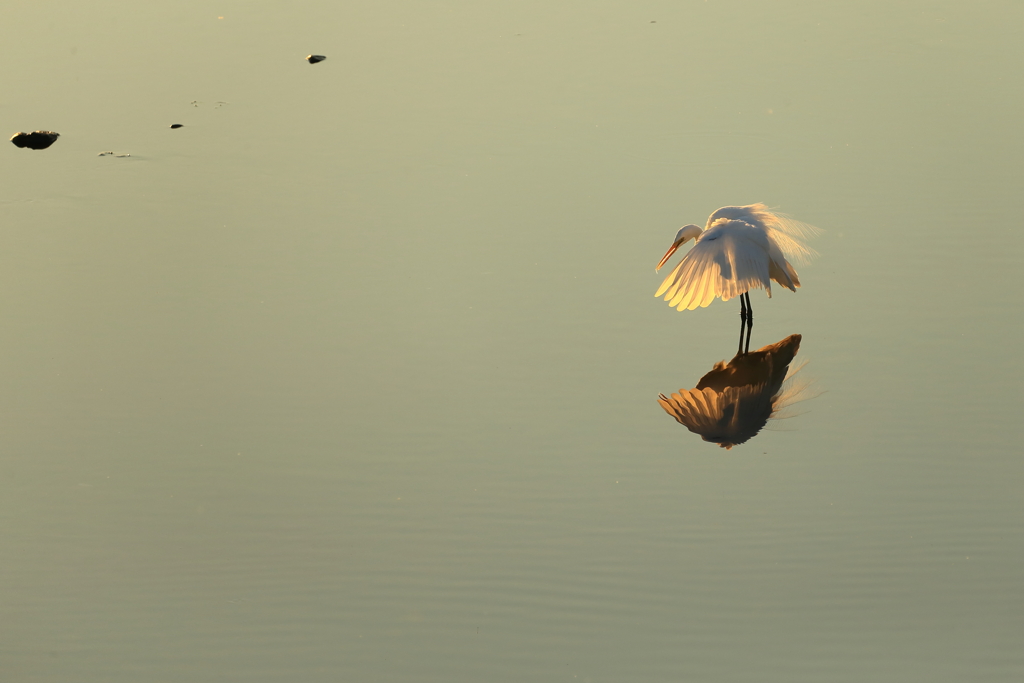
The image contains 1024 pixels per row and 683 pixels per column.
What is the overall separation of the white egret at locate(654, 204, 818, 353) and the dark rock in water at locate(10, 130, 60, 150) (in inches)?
176

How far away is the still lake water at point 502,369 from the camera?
3.67 m

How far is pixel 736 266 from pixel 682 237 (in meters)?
0.57

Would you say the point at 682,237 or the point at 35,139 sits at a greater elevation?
the point at 682,237

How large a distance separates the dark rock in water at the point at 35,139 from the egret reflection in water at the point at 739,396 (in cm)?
489

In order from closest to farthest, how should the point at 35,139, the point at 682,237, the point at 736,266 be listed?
the point at 736,266 → the point at 682,237 → the point at 35,139

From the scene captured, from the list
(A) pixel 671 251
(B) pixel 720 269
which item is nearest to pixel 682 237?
Answer: (A) pixel 671 251

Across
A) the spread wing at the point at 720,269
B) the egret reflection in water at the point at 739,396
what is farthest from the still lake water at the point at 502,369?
the spread wing at the point at 720,269

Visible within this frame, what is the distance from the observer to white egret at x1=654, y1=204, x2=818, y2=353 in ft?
17.0

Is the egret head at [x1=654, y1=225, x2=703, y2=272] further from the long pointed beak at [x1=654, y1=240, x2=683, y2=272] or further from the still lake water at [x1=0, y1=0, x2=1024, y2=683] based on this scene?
the still lake water at [x1=0, y1=0, x2=1024, y2=683]

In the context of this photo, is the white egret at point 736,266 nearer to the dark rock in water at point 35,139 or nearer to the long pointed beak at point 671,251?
the long pointed beak at point 671,251

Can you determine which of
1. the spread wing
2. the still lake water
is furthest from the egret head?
the spread wing

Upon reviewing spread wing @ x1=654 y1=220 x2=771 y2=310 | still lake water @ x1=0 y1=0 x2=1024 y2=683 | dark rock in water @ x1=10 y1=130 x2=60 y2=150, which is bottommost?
dark rock in water @ x1=10 y1=130 x2=60 y2=150

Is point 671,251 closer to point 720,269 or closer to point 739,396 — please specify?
point 720,269

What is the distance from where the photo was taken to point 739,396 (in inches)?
192
